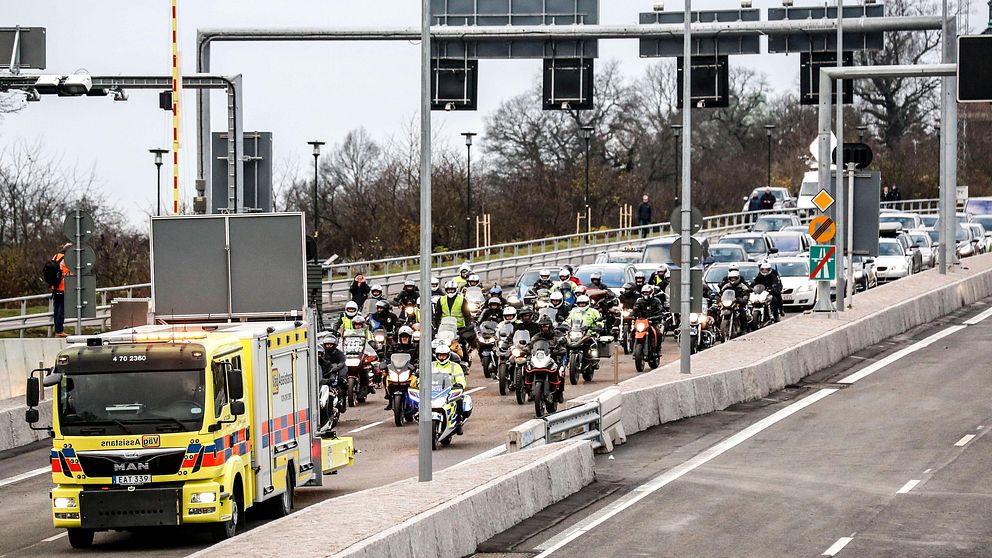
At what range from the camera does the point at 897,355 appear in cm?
3450

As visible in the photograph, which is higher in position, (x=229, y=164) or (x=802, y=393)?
(x=229, y=164)

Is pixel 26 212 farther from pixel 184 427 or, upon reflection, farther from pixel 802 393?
pixel 184 427

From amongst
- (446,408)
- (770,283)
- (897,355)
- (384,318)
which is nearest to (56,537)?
(446,408)

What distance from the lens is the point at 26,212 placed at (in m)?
63.0

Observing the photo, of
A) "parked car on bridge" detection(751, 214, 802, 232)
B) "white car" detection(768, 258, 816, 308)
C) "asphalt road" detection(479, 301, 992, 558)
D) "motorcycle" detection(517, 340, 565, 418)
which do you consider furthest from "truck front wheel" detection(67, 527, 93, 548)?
"parked car on bridge" detection(751, 214, 802, 232)

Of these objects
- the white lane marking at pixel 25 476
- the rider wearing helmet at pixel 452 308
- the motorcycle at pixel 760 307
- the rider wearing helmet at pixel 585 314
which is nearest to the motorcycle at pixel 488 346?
the rider wearing helmet at pixel 452 308

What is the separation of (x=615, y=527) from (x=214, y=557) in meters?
5.33

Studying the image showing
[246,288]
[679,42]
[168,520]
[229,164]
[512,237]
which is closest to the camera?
[168,520]

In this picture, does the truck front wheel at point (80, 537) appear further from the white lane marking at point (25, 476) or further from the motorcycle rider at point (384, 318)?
the motorcycle rider at point (384, 318)

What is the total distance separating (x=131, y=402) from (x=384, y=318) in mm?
16730

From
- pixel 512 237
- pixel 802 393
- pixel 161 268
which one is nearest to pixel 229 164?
pixel 161 268

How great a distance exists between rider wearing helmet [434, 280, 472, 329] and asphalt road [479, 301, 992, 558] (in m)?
7.34

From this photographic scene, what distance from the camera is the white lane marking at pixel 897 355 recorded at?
31297 mm

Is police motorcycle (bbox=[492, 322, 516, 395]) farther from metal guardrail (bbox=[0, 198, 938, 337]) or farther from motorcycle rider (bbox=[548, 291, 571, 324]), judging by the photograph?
metal guardrail (bbox=[0, 198, 938, 337])
